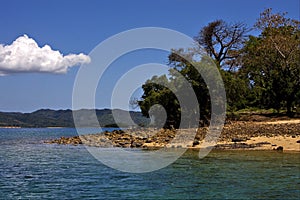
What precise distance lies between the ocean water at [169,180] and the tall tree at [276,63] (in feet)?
81.9

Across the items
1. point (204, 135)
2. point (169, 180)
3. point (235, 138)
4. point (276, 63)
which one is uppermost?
point (276, 63)

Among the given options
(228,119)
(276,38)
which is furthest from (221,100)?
(276,38)

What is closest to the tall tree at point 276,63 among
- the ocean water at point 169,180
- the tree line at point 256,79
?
the tree line at point 256,79

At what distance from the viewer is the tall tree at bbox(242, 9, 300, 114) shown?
51.4 m

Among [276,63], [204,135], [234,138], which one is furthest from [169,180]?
[276,63]

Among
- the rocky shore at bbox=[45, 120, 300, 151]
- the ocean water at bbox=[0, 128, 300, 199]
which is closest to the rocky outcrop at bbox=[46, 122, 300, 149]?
the rocky shore at bbox=[45, 120, 300, 151]

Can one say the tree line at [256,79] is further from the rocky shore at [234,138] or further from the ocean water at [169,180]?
the ocean water at [169,180]

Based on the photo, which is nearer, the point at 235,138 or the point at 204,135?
the point at 235,138

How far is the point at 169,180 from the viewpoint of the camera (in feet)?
66.9

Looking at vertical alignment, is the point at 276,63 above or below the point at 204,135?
above

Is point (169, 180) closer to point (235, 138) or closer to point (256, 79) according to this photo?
point (235, 138)

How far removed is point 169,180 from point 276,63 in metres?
37.1

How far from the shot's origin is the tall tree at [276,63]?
51.4m

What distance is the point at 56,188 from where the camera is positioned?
1880 cm
